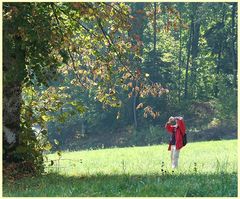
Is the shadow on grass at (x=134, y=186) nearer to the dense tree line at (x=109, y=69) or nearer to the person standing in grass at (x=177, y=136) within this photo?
the dense tree line at (x=109, y=69)

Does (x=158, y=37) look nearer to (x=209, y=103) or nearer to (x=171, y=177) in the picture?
(x=209, y=103)

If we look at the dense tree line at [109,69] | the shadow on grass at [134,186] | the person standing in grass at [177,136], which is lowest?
the shadow on grass at [134,186]

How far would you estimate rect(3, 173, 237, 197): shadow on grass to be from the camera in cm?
950

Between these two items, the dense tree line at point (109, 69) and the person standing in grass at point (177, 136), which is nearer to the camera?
the dense tree line at point (109, 69)

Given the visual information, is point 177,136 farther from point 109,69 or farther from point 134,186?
point 134,186

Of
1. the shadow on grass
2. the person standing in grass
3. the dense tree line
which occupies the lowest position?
the shadow on grass

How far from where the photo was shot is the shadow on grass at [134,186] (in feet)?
31.2

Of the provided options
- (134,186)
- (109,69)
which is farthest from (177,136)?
(134,186)

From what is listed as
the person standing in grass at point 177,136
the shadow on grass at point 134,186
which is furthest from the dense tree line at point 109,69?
the shadow on grass at point 134,186

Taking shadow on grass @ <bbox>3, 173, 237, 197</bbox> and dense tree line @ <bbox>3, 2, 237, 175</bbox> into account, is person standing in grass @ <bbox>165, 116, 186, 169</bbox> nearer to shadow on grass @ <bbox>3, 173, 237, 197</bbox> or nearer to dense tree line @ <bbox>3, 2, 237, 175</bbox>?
dense tree line @ <bbox>3, 2, 237, 175</bbox>

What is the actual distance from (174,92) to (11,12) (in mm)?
48324

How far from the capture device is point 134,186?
10.4m

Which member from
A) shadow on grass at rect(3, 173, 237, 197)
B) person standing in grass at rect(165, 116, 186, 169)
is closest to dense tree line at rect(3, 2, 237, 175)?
person standing in grass at rect(165, 116, 186, 169)

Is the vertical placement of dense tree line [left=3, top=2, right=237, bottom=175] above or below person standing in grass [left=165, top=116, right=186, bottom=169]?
above
